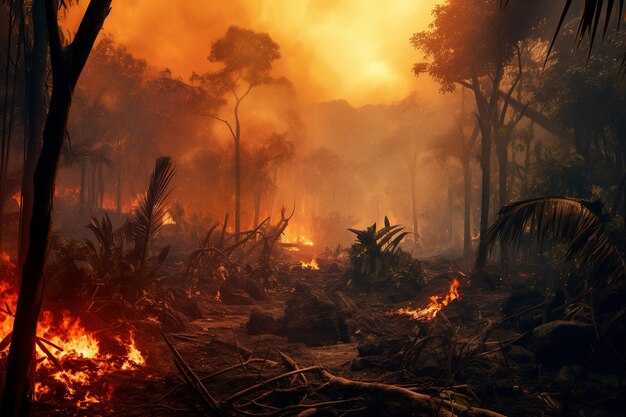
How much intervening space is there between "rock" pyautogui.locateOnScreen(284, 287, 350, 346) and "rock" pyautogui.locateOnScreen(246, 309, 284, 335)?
1.03ft

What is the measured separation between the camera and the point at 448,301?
14648mm

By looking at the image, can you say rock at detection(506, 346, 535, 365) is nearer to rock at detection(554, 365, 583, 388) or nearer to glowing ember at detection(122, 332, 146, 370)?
rock at detection(554, 365, 583, 388)

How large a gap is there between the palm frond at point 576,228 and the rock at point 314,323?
4.97m

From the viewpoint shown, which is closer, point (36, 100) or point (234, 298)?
point (36, 100)

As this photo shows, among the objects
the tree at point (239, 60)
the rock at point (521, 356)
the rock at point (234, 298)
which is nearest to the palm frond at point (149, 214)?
the rock at point (234, 298)

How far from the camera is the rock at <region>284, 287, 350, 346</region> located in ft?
35.6

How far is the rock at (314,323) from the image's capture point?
428 inches

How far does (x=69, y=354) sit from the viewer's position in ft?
22.8

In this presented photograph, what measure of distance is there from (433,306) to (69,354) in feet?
36.3

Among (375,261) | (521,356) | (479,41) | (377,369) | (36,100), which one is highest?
(479,41)

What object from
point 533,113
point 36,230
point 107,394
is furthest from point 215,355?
point 533,113

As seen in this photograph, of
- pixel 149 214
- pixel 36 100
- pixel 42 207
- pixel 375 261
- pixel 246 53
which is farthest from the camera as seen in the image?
pixel 246 53

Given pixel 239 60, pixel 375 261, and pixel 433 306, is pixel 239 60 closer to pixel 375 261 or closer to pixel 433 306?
pixel 375 261

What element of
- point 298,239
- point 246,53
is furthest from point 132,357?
point 298,239
